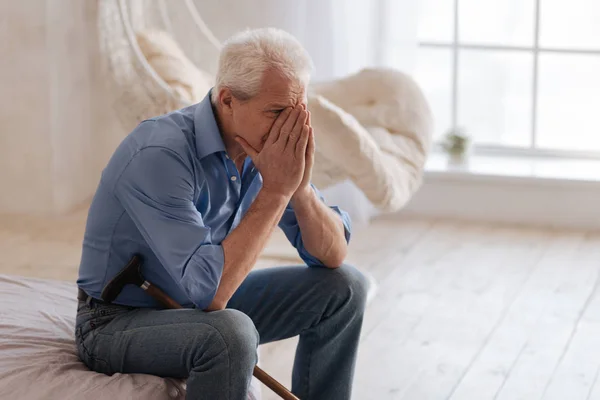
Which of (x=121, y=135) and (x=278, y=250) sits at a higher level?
(x=121, y=135)

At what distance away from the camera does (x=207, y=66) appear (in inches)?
160

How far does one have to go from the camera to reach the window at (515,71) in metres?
4.55

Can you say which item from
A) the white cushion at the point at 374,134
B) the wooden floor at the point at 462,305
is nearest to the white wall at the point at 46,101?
the wooden floor at the point at 462,305

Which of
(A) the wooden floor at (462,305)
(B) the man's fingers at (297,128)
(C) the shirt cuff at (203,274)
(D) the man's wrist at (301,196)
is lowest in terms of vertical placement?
(A) the wooden floor at (462,305)

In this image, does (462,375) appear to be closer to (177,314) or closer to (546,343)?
(546,343)

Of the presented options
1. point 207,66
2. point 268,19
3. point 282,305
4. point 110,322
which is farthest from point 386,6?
point 110,322

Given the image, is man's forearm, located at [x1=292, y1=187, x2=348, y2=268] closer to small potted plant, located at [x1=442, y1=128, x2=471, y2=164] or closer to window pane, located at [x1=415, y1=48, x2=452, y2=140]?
small potted plant, located at [x1=442, y1=128, x2=471, y2=164]

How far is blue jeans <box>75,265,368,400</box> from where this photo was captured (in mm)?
1948

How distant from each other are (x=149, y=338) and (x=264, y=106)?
21.1 inches

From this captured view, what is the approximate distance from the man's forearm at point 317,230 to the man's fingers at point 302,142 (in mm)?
175

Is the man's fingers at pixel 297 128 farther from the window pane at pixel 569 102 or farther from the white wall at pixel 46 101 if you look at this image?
the window pane at pixel 569 102

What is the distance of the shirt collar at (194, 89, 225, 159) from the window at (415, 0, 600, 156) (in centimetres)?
273

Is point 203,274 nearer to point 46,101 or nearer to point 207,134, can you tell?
point 207,134

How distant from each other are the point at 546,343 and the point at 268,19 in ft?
6.52
